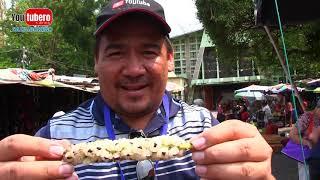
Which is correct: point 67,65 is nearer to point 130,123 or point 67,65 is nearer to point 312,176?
point 312,176

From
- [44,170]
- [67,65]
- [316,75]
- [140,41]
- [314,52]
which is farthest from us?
[67,65]

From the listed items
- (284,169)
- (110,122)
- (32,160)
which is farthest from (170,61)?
(284,169)

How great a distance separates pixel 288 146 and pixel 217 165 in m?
5.25

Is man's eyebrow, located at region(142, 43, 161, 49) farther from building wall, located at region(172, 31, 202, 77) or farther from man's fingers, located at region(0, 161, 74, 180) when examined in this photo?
building wall, located at region(172, 31, 202, 77)

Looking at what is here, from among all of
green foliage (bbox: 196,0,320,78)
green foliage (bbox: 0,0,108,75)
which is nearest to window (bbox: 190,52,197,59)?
green foliage (bbox: 0,0,108,75)

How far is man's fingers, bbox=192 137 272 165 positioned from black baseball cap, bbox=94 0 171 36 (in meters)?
0.68

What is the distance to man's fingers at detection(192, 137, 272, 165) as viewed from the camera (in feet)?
4.86

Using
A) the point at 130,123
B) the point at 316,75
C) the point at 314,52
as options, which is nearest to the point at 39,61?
the point at 316,75

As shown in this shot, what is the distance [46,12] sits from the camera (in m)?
28.6

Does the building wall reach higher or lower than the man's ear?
higher

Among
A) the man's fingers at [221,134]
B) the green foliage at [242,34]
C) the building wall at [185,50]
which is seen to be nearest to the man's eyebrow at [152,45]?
the man's fingers at [221,134]

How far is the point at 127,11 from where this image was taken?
1925mm

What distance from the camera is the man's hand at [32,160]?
148 centimetres

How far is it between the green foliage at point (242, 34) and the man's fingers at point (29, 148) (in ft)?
43.9
